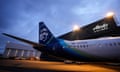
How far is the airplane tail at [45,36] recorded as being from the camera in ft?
66.4

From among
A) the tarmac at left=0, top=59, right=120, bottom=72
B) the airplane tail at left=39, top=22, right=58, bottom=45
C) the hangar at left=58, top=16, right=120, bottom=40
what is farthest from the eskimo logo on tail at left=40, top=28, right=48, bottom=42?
the hangar at left=58, top=16, right=120, bottom=40

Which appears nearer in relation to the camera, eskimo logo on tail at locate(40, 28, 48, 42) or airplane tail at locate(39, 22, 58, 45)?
airplane tail at locate(39, 22, 58, 45)

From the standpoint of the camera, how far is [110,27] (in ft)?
121

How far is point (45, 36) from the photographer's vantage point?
69.2ft

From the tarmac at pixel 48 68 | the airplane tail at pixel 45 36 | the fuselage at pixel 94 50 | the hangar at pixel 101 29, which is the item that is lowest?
the tarmac at pixel 48 68

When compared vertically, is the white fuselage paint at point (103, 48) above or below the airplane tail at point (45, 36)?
below

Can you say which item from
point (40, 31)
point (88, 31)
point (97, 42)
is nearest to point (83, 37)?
point (88, 31)

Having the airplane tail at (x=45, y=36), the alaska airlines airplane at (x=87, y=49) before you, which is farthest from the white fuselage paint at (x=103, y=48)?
the airplane tail at (x=45, y=36)

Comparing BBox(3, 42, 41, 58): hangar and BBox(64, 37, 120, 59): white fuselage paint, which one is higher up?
BBox(3, 42, 41, 58): hangar

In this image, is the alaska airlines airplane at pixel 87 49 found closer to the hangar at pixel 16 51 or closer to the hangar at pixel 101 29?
the hangar at pixel 101 29

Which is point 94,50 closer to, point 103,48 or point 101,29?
point 103,48

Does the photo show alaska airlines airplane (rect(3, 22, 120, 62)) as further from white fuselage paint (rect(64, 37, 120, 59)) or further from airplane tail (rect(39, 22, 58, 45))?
airplane tail (rect(39, 22, 58, 45))

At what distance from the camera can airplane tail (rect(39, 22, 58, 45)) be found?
66.4ft

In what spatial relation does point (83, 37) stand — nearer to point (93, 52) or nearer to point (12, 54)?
point (93, 52)
